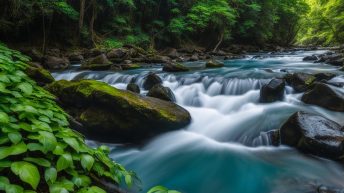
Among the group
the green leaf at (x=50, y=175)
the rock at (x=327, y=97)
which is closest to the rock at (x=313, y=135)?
the rock at (x=327, y=97)

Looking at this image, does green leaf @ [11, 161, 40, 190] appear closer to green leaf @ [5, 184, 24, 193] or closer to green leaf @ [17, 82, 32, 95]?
green leaf @ [5, 184, 24, 193]

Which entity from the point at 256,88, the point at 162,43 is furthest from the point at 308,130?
the point at 162,43

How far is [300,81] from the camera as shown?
7449mm

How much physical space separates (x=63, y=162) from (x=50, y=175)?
117 mm

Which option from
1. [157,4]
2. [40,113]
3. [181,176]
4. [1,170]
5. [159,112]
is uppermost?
[157,4]

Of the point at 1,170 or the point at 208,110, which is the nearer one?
the point at 1,170

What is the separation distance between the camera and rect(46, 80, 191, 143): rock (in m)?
5.12

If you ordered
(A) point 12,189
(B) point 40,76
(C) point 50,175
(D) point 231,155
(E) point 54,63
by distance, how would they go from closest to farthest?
(A) point 12,189
(C) point 50,175
(D) point 231,155
(B) point 40,76
(E) point 54,63

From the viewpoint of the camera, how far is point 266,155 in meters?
4.45

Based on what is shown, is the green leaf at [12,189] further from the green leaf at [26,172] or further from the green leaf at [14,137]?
the green leaf at [14,137]

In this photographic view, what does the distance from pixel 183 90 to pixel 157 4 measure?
47.0 ft

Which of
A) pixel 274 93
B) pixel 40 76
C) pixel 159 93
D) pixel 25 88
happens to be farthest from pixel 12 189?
pixel 274 93

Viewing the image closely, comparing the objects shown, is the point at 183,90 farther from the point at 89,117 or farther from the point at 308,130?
the point at 308,130

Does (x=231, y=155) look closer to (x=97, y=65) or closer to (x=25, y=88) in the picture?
(x=25, y=88)
